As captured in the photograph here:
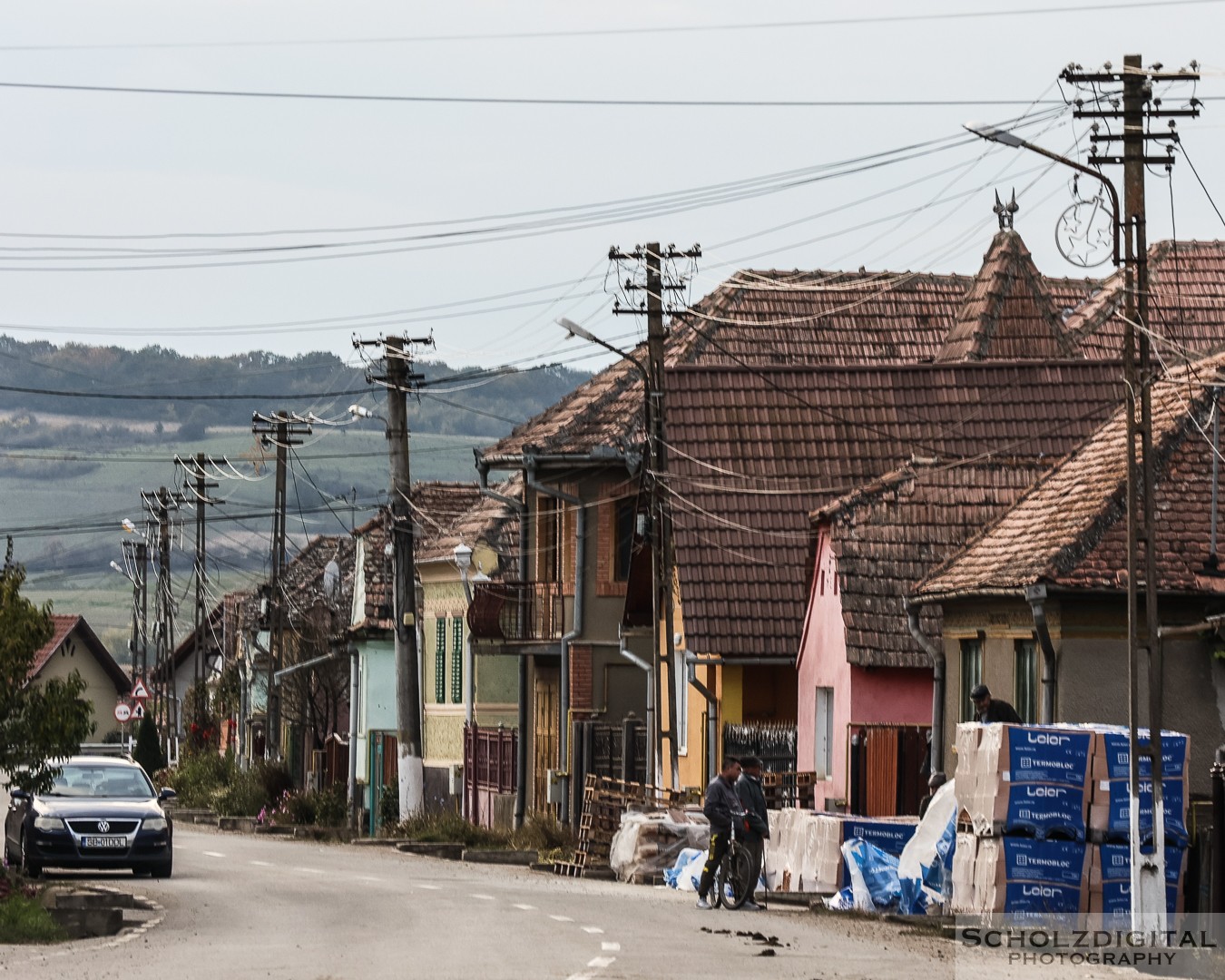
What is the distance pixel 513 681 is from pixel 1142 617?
2849cm

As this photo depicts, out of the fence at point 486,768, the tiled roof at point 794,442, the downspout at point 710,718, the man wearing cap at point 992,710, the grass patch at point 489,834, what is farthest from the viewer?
the fence at point 486,768

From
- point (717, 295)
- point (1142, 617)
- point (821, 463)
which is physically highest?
point (717, 295)

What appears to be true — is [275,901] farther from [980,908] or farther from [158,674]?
[158,674]

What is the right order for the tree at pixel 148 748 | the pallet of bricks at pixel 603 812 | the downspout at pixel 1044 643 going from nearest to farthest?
the downspout at pixel 1044 643 → the pallet of bricks at pixel 603 812 → the tree at pixel 148 748

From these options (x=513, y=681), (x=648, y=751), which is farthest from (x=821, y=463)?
(x=513, y=681)

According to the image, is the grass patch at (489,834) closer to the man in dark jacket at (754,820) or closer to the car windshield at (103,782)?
the car windshield at (103,782)

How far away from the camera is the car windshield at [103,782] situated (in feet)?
100

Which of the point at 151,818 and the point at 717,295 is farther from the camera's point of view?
the point at 717,295

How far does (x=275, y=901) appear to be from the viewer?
26328 mm

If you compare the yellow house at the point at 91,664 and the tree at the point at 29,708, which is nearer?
the tree at the point at 29,708

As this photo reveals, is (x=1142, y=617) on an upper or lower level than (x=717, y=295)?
lower

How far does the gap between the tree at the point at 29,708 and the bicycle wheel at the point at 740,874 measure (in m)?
6.67

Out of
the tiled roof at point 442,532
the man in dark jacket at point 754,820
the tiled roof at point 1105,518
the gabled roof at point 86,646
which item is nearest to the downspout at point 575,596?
the tiled roof at point 442,532

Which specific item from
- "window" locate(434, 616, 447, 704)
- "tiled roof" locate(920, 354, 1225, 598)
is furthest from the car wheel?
"window" locate(434, 616, 447, 704)
